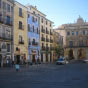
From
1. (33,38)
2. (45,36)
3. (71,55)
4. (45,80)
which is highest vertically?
(45,36)

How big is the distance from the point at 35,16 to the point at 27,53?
11.5 metres

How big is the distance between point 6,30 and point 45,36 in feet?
65.4

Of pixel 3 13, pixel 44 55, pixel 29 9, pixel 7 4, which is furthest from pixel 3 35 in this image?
pixel 44 55

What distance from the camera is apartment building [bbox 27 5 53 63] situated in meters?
50.8

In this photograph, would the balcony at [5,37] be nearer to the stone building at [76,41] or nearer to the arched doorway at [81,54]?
the stone building at [76,41]

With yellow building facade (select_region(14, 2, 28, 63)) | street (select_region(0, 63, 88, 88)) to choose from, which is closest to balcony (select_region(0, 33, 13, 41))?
yellow building facade (select_region(14, 2, 28, 63))

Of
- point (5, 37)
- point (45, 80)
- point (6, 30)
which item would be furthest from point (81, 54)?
point (45, 80)

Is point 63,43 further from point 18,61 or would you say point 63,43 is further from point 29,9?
point 18,61

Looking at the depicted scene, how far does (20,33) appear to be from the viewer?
40.6 metres

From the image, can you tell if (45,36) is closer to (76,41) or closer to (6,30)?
(76,41)

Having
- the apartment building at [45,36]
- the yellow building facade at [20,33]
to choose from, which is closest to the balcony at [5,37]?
the yellow building facade at [20,33]

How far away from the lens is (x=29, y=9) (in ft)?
150

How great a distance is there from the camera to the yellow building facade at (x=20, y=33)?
1528 inches

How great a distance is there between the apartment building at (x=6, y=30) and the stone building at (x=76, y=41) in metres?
34.9
